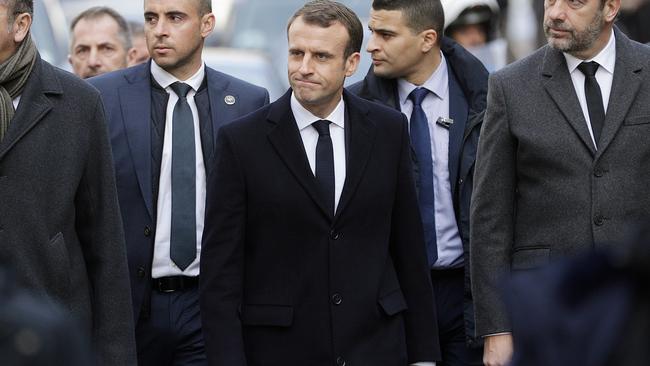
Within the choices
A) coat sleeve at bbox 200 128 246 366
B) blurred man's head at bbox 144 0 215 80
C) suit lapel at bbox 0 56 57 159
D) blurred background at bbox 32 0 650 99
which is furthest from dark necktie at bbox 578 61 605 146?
blurred background at bbox 32 0 650 99

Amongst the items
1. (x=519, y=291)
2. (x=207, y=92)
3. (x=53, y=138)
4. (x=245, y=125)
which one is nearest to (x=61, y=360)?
(x=519, y=291)

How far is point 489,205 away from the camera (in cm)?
635

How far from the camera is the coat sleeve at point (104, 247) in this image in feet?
18.9

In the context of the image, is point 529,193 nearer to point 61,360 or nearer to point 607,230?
point 607,230

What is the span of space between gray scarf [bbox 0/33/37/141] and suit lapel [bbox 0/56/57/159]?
0.02m

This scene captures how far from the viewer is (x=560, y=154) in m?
6.09

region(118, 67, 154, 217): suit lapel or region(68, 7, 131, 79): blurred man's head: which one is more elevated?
region(68, 7, 131, 79): blurred man's head

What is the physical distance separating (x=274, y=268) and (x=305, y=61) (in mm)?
843

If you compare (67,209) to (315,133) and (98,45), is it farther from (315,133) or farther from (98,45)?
(98,45)

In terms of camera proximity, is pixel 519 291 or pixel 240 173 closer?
pixel 519 291

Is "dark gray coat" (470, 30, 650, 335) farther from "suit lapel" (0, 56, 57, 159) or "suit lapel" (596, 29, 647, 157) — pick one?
"suit lapel" (0, 56, 57, 159)

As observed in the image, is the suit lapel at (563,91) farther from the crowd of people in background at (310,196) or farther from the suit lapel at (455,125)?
the suit lapel at (455,125)

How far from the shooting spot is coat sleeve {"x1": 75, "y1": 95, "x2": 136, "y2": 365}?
577cm

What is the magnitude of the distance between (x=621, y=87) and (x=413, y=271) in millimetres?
1119
